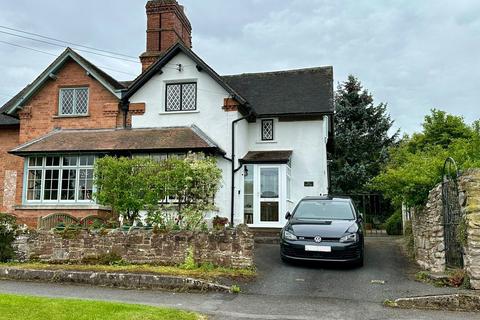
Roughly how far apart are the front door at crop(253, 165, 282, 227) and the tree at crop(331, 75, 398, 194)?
44.5ft

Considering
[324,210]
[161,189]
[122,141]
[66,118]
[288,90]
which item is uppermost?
[288,90]

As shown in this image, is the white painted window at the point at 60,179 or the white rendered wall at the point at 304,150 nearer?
the white painted window at the point at 60,179

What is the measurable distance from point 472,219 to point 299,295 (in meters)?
3.68

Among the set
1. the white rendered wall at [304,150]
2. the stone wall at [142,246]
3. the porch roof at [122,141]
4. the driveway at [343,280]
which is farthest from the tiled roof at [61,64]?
the driveway at [343,280]

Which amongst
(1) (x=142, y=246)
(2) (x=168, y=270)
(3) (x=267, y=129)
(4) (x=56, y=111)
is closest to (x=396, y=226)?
(3) (x=267, y=129)

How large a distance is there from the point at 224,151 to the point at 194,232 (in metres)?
6.67

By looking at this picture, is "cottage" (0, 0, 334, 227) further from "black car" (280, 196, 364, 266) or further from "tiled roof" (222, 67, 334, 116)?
"black car" (280, 196, 364, 266)

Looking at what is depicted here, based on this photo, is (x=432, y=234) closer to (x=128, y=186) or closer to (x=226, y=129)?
(x=128, y=186)

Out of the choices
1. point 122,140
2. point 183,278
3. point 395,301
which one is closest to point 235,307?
point 183,278

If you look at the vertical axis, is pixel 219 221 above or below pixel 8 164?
below

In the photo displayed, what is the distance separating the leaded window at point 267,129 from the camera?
65.0ft

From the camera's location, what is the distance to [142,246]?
38.2 feet

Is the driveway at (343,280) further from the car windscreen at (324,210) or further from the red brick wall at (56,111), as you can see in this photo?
the red brick wall at (56,111)

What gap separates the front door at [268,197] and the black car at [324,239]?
217 inches
